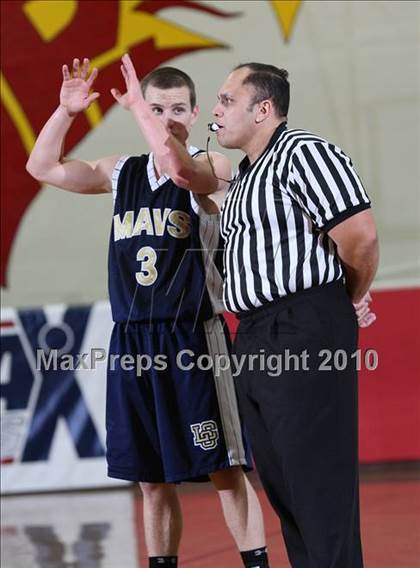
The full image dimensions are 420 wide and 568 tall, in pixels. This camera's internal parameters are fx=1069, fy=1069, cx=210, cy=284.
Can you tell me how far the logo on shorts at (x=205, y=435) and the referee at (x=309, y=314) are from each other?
580 mm

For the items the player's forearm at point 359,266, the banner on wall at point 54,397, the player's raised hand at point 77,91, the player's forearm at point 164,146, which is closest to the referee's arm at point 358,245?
the player's forearm at point 359,266

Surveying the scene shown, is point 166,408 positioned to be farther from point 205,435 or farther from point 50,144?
point 50,144

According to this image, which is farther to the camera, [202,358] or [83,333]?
[83,333]

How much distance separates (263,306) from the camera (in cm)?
288

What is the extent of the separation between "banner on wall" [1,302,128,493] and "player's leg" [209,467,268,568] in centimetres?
229

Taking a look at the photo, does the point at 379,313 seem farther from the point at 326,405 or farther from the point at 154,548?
the point at 326,405

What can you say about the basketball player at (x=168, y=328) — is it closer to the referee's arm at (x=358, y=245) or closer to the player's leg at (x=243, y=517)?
the player's leg at (x=243, y=517)

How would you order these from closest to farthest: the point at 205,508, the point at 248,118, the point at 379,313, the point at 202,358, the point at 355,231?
the point at 355,231, the point at 248,118, the point at 202,358, the point at 205,508, the point at 379,313

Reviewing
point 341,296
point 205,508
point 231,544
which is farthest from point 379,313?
point 341,296

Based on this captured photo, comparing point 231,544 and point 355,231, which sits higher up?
point 355,231

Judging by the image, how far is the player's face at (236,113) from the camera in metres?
2.96

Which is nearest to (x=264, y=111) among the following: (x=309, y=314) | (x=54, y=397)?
(x=309, y=314)

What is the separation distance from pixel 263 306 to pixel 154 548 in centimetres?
116

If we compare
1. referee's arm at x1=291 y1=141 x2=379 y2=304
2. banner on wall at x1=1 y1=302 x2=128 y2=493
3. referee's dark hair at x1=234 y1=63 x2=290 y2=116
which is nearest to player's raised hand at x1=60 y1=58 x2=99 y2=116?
referee's dark hair at x1=234 y1=63 x2=290 y2=116
